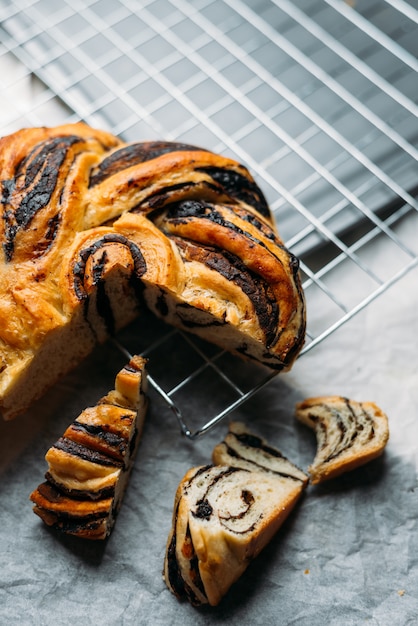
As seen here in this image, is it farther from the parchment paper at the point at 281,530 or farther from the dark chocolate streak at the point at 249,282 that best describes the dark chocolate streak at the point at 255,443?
the dark chocolate streak at the point at 249,282

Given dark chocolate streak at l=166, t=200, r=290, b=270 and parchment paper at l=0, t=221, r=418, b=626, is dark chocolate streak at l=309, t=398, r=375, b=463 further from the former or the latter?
dark chocolate streak at l=166, t=200, r=290, b=270

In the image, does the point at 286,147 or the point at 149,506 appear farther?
the point at 286,147

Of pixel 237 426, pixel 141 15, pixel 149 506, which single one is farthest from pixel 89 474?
pixel 141 15

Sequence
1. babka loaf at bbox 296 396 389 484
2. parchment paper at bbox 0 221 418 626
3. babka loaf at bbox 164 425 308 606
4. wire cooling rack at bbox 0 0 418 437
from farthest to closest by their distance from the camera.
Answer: wire cooling rack at bbox 0 0 418 437
babka loaf at bbox 296 396 389 484
parchment paper at bbox 0 221 418 626
babka loaf at bbox 164 425 308 606

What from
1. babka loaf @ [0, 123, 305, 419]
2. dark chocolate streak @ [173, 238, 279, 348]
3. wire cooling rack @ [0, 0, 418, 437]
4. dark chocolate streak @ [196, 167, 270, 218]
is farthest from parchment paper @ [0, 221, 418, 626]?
dark chocolate streak @ [196, 167, 270, 218]

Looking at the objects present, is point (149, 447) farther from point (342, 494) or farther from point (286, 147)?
point (286, 147)

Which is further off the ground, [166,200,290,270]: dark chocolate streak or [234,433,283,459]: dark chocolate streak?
[166,200,290,270]: dark chocolate streak

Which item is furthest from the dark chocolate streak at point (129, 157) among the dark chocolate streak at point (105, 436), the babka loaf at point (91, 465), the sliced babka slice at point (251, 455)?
the sliced babka slice at point (251, 455)
